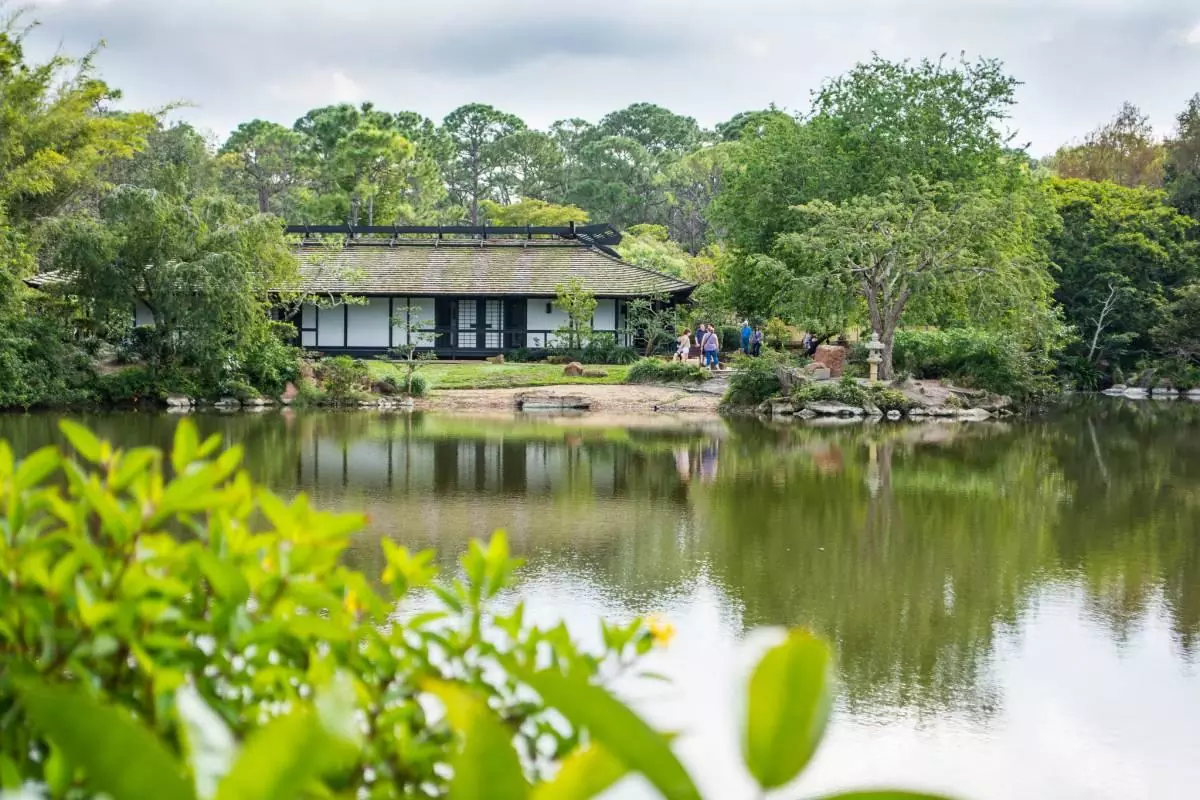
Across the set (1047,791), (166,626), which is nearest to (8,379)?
(1047,791)

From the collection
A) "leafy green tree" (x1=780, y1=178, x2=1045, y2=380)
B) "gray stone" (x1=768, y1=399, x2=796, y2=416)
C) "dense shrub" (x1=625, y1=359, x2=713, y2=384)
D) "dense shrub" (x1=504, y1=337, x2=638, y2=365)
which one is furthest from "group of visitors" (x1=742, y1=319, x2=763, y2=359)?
"gray stone" (x1=768, y1=399, x2=796, y2=416)

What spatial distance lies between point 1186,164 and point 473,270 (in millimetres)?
23999

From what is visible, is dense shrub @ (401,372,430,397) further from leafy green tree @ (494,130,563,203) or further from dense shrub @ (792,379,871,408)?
leafy green tree @ (494,130,563,203)

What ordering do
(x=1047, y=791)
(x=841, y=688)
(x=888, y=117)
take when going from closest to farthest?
(x=1047, y=791) → (x=841, y=688) → (x=888, y=117)

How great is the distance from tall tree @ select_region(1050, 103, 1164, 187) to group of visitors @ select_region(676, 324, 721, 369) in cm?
2711

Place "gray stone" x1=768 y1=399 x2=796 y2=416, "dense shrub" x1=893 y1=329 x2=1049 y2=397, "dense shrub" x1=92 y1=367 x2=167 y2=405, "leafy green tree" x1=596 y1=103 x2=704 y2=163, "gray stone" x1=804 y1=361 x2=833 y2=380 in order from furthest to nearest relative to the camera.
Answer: "leafy green tree" x1=596 y1=103 x2=704 y2=163, "dense shrub" x1=893 y1=329 x2=1049 y2=397, "gray stone" x1=804 y1=361 x2=833 y2=380, "gray stone" x1=768 y1=399 x2=796 y2=416, "dense shrub" x1=92 y1=367 x2=167 y2=405

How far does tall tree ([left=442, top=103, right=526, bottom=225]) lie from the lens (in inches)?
2665

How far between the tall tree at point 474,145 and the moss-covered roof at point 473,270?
112ft

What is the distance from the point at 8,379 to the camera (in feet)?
71.5

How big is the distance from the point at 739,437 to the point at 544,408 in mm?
6511

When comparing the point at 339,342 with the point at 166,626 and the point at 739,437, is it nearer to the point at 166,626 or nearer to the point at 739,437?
the point at 739,437

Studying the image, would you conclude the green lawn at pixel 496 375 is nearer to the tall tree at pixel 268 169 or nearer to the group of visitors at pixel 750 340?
the group of visitors at pixel 750 340

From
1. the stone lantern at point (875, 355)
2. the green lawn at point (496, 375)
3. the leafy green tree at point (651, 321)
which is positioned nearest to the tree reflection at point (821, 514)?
the stone lantern at point (875, 355)

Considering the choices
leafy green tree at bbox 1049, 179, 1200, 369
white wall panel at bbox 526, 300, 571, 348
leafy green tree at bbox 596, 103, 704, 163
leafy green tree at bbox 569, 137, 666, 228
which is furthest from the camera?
leafy green tree at bbox 596, 103, 704, 163
